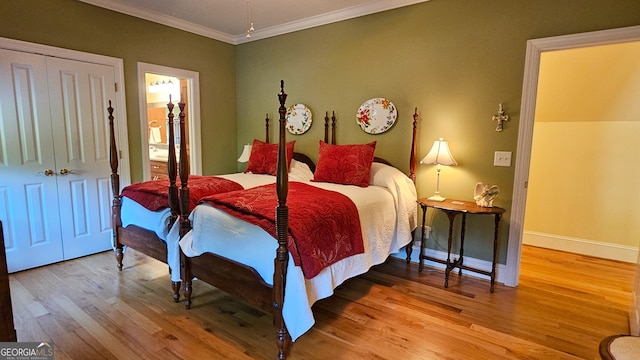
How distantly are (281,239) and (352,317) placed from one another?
3.23 feet

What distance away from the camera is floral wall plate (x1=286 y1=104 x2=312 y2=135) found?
411 centimetres

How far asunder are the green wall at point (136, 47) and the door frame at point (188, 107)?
2.1 inches

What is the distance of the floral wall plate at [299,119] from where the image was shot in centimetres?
411

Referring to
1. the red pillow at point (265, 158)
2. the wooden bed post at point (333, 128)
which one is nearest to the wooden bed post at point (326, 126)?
the wooden bed post at point (333, 128)

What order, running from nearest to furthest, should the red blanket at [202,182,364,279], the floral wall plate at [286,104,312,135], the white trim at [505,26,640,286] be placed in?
the red blanket at [202,182,364,279]
the white trim at [505,26,640,286]
the floral wall plate at [286,104,312,135]

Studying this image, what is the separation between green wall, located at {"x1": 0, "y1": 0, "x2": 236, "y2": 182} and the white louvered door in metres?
0.22

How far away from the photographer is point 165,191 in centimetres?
270

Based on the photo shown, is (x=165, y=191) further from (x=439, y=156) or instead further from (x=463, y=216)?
(x=463, y=216)

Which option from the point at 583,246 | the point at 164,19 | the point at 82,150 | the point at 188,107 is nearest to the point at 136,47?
the point at 164,19

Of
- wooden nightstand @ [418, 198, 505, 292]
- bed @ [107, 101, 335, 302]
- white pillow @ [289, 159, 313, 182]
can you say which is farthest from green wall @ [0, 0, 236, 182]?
wooden nightstand @ [418, 198, 505, 292]

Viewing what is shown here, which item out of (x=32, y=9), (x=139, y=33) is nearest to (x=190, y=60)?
(x=139, y=33)

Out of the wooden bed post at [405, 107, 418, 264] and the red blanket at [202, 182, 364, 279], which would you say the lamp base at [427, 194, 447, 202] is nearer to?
the wooden bed post at [405, 107, 418, 264]

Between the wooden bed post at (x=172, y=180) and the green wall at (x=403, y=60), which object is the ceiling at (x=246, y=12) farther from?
the wooden bed post at (x=172, y=180)

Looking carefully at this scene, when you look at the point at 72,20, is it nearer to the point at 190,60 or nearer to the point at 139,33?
the point at 139,33
